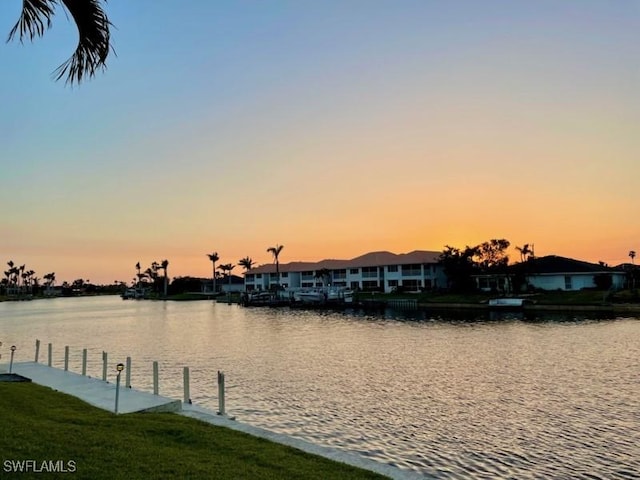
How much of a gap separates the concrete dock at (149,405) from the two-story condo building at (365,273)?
9510cm

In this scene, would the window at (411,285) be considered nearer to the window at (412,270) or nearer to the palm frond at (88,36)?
the window at (412,270)

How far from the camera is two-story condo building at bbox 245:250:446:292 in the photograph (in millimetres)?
113044

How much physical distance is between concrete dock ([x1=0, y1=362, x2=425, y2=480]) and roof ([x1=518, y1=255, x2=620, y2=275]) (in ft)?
273

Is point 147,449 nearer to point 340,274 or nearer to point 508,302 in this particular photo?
point 508,302

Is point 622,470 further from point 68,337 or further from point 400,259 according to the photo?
point 400,259

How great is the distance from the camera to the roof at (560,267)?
86750 mm

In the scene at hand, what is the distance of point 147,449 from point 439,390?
1633cm

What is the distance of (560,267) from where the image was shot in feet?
292

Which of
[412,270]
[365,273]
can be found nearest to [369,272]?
[365,273]

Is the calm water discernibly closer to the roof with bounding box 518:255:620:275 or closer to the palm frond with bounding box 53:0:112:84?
the palm frond with bounding box 53:0:112:84

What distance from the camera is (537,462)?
528 inches

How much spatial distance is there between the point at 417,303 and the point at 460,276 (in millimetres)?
12470

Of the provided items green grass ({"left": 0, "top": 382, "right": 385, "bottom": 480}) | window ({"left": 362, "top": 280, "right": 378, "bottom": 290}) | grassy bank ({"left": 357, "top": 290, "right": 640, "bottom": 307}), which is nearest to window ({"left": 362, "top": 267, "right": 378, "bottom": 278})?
window ({"left": 362, "top": 280, "right": 378, "bottom": 290})

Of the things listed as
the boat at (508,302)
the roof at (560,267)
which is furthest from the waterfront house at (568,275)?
the boat at (508,302)
